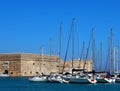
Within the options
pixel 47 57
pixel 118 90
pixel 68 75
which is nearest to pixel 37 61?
pixel 47 57

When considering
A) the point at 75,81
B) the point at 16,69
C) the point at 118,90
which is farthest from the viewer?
the point at 16,69

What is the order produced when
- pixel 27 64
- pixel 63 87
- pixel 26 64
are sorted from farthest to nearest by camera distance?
pixel 27 64, pixel 26 64, pixel 63 87

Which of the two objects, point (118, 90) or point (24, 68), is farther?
point (24, 68)

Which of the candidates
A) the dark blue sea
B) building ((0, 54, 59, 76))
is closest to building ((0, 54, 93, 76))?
building ((0, 54, 59, 76))

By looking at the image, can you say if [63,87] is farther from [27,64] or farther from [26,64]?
[27,64]

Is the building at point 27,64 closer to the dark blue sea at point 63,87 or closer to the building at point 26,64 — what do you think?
the building at point 26,64

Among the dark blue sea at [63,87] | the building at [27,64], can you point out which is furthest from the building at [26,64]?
the dark blue sea at [63,87]

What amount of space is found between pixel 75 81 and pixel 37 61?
46.0m

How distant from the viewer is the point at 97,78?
7250 cm

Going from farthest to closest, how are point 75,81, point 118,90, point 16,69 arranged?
point 16,69
point 75,81
point 118,90

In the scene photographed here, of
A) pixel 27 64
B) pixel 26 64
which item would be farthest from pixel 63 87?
pixel 27 64

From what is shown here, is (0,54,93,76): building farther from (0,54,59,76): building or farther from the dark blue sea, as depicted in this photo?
the dark blue sea

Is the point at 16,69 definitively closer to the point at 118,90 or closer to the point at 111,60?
the point at 111,60

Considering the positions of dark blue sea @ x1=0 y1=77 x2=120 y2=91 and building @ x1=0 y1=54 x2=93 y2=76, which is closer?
dark blue sea @ x1=0 y1=77 x2=120 y2=91
